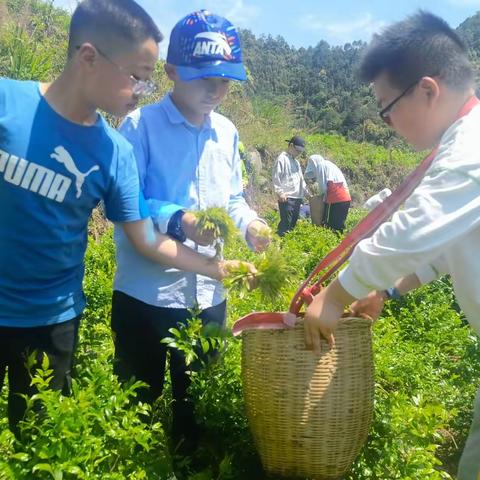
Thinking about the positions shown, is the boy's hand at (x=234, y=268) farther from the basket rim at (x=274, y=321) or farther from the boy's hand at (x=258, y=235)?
the boy's hand at (x=258, y=235)

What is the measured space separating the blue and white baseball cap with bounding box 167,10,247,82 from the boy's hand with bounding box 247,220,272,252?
56 cm

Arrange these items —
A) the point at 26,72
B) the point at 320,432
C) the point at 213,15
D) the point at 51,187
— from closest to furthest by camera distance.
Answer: the point at 51,187, the point at 320,432, the point at 213,15, the point at 26,72

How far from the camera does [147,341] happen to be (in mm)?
2309

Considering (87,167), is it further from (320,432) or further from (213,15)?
(320,432)

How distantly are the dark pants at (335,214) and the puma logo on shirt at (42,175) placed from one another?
7.19 m

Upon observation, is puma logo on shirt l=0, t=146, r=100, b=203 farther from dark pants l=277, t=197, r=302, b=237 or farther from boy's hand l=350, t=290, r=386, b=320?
dark pants l=277, t=197, r=302, b=237

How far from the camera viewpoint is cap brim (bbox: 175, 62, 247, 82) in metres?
2.08

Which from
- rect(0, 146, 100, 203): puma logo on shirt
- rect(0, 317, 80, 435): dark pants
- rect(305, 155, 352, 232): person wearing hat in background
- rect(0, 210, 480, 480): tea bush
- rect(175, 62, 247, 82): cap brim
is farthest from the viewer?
rect(305, 155, 352, 232): person wearing hat in background

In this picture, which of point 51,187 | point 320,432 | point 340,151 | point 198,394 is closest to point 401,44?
point 51,187

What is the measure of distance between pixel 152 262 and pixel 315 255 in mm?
3309

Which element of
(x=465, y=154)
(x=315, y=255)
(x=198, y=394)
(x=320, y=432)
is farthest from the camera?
(x=315, y=255)

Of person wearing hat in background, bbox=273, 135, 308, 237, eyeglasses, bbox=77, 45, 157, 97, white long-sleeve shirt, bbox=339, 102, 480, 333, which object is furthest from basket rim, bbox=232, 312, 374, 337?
person wearing hat in background, bbox=273, 135, 308, 237

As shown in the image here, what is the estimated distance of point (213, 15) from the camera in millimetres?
2145

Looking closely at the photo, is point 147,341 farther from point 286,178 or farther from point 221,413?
point 286,178
